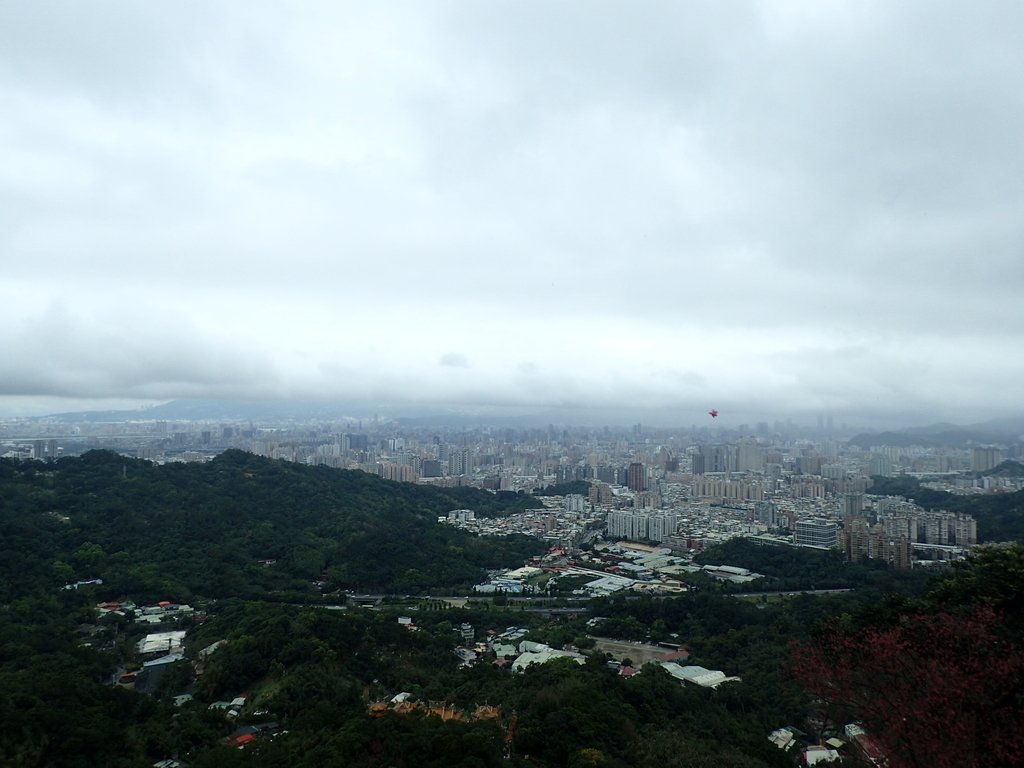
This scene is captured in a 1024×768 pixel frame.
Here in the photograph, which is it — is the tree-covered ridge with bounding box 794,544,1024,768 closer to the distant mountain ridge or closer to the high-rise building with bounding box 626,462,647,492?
the high-rise building with bounding box 626,462,647,492

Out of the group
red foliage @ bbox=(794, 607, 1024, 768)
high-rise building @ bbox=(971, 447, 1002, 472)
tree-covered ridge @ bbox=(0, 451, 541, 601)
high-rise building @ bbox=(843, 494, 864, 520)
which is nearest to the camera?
red foliage @ bbox=(794, 607, 1024, 768)

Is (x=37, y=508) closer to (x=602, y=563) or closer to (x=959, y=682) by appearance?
(x=602, y=563)

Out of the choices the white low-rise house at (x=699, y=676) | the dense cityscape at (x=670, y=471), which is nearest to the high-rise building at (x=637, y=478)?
the dense cityscape at (x=670, y=471)

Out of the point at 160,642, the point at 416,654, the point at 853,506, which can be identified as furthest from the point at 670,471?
the point at 160,642

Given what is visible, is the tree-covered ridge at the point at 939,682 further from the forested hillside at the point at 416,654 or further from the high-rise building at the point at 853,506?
the high-rise building at the point at 853,506

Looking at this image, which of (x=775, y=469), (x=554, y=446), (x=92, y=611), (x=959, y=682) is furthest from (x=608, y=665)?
(x=554, y=446)

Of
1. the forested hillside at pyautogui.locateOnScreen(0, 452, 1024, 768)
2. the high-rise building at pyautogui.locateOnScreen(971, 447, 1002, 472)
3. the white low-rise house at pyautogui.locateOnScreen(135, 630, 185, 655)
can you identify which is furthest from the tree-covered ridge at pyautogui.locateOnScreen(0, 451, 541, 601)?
the high-rise building at pyautogui.locateOnScreen(971, 447, 1002, 472)

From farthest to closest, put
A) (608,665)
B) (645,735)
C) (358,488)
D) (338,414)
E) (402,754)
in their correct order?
(338,414), (358,488), (608,665), (645,735), (402,754)
